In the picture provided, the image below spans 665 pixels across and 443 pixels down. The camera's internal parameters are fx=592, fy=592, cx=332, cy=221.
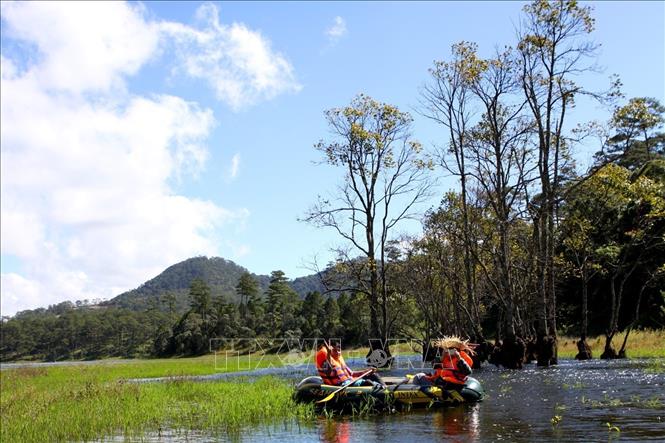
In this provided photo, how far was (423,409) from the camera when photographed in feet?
52.3

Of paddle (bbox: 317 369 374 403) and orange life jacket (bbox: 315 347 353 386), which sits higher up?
orange life jacket (bbox: 315 347 353 386)

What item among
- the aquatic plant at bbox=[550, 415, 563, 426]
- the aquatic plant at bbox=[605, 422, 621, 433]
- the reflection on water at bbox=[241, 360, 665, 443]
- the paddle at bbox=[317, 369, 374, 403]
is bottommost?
the reflection on water at bbox=[241, 360, 665, 443]

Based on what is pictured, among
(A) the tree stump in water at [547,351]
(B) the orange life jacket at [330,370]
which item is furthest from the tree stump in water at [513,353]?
(B) the orange life jacket at [330,370]

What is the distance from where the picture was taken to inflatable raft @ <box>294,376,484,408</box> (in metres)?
15.6

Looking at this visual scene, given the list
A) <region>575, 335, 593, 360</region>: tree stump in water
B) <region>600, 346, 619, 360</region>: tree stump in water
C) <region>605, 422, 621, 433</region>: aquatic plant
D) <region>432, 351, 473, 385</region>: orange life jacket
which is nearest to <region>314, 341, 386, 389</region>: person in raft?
<region>432, 351, 473, 385</region>: orange life jacket

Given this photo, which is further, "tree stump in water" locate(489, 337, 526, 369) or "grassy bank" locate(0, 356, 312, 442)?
"tree stump in water" locate(489, 337, 526, 369)

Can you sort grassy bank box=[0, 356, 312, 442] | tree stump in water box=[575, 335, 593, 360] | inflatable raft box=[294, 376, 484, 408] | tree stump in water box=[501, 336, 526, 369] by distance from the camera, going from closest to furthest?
grassy bank box=[0, 356, 312, 442], inflatable raft box=[294, 376, 484, 408], tree stump in water box=[501, 336, 526, 369], tree stump in water box=[575, 335, 593, 360]

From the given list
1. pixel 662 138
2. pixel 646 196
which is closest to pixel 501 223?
pixel 646 196

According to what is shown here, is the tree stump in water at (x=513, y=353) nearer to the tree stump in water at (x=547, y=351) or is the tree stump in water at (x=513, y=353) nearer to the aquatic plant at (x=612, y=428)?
the tree stump in water at (x=547, y=351)

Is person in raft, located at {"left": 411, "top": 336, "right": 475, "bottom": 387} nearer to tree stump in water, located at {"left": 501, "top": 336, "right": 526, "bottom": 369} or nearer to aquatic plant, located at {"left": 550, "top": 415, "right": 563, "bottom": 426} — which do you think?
aquatic plant, located at {"left": 550, "top": 415, "right": 563, "bottom": 426}

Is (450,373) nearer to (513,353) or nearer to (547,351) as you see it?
(513,353)

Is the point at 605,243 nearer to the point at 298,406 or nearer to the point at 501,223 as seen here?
the point at 501,223

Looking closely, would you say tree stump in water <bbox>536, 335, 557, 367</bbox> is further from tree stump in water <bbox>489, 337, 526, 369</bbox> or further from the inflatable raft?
the inflatable raft

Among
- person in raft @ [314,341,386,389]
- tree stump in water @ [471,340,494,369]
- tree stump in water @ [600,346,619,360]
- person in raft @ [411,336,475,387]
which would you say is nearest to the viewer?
person in raft @ [314,341,386,389]
